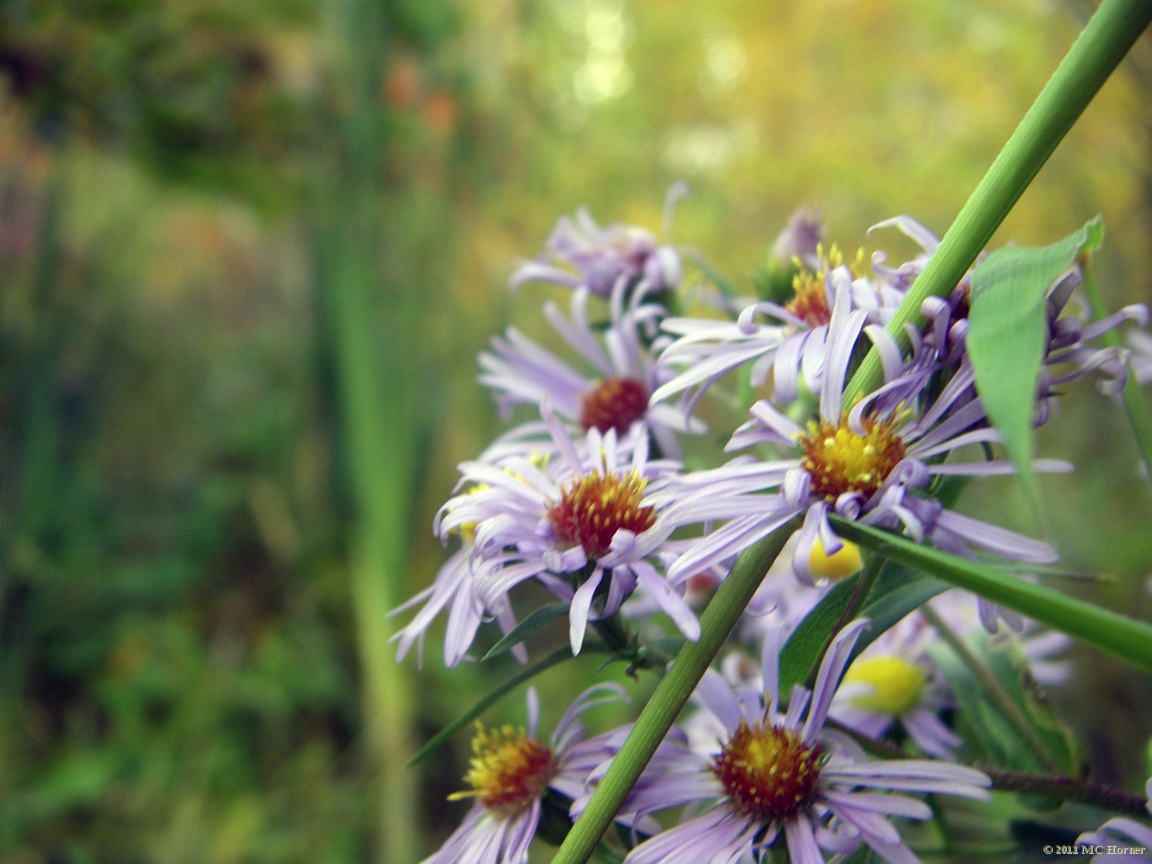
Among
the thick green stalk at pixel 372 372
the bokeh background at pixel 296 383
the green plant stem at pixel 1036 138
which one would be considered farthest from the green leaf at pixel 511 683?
the thick green stalk at pixel 372 372

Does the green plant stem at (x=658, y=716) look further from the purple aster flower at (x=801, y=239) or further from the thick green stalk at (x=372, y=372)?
Answer: the thick green stalk at (x=372, y=372)

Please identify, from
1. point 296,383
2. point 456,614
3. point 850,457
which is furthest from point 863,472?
point 296,383

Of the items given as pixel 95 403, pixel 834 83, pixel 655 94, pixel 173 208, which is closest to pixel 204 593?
pixel 95 403

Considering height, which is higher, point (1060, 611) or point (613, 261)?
point (613, 261)

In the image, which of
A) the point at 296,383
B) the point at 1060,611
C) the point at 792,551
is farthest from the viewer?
the point at 296,383

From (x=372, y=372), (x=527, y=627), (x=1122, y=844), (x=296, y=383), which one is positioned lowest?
(x=1122, y=844)

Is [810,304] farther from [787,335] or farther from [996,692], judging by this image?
[996,692]
